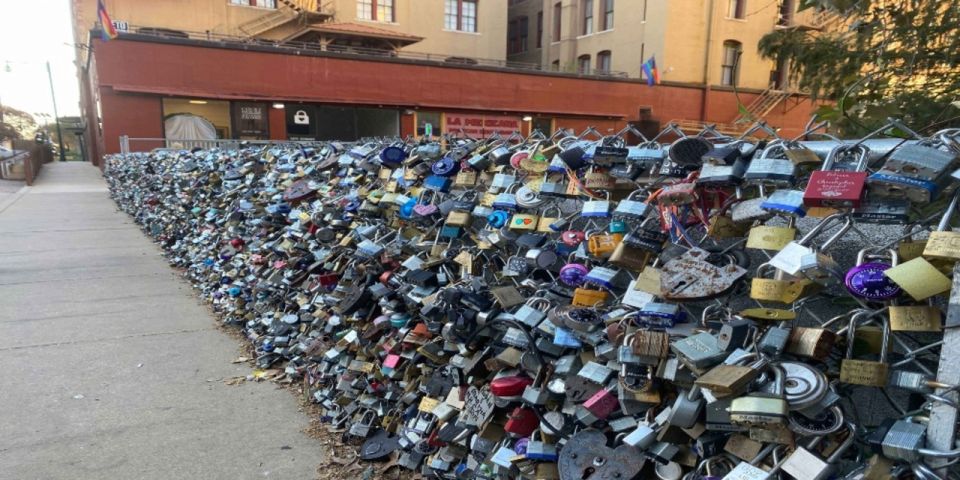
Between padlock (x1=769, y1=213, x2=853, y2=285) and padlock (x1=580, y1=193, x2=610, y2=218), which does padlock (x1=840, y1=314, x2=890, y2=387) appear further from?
padlock (x1=580, y1=193, x2=610, y2=218)

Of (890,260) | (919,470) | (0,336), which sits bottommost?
(0,336)

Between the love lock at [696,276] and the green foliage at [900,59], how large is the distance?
2.39 metres

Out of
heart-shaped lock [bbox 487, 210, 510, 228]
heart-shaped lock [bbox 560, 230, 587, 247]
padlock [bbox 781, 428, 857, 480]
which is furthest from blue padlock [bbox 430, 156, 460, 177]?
padlock [bbox 781, 428, 857, 480]

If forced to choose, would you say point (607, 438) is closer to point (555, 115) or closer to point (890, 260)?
point (890, 260)

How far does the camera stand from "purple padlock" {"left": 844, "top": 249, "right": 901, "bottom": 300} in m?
1.29

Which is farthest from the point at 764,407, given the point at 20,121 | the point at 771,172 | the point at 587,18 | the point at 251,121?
the point at 20,121

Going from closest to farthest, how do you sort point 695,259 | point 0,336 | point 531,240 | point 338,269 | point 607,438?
point 695,259 < point 607,438 < point 531,240 < point 338,269 < point 0,336

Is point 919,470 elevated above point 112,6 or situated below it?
below

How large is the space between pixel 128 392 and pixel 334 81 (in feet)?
80.8

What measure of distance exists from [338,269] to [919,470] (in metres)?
3.15

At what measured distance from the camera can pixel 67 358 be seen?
4488 mm

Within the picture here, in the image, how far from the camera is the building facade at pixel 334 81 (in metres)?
23.7

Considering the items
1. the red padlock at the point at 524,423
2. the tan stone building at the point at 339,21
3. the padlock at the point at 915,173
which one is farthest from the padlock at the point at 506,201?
the tan stone building at the point at 339,21

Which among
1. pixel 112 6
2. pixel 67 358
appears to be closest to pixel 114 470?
pixel 67 358
